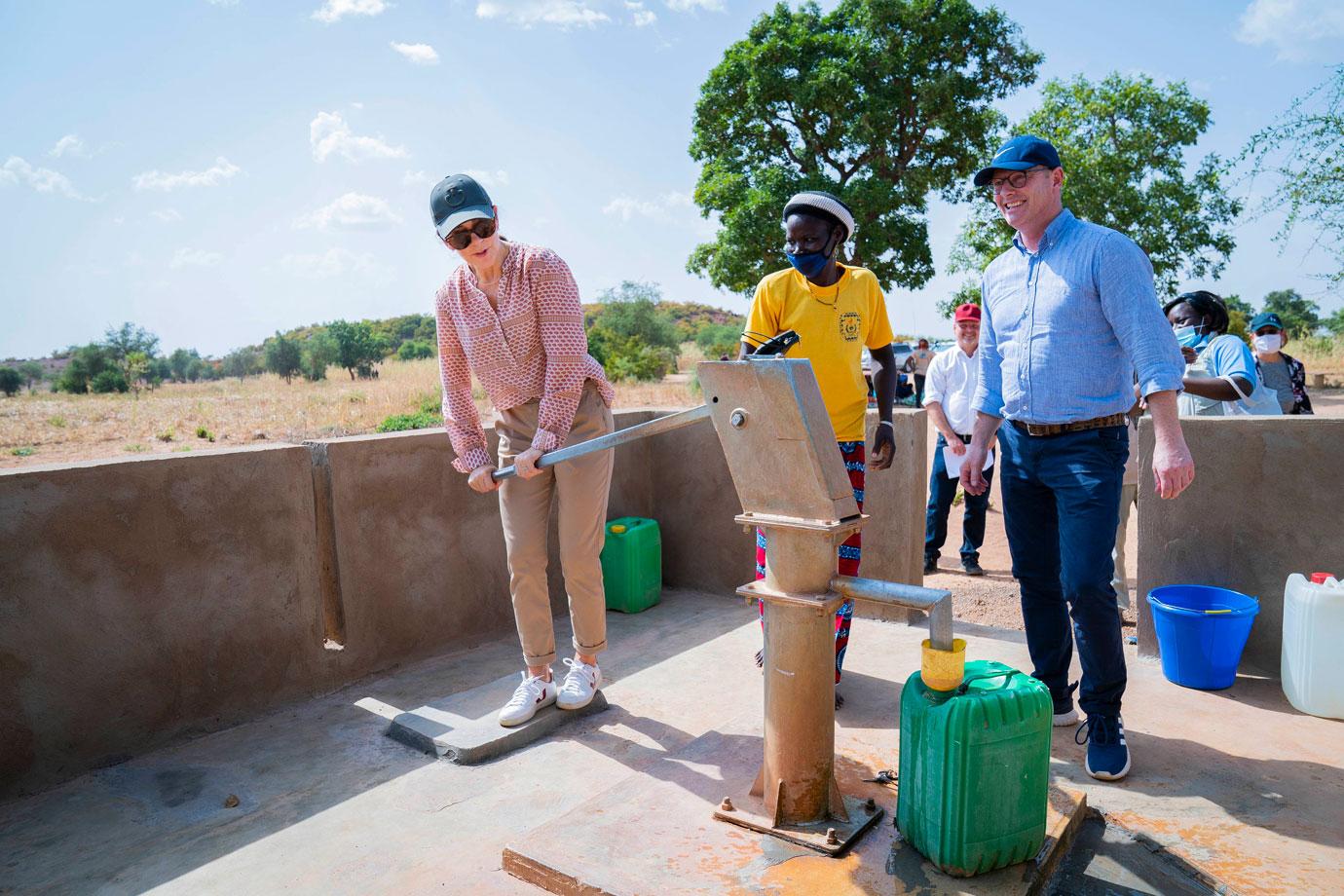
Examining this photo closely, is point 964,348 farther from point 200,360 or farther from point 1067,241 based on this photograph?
point 200,360

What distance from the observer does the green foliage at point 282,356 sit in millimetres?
36094

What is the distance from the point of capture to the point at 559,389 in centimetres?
312

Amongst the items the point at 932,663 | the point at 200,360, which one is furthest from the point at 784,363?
the point at 200,360

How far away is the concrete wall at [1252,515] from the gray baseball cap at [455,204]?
2.93 metres

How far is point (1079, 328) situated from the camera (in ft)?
8.77

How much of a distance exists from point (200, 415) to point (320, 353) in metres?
18.2

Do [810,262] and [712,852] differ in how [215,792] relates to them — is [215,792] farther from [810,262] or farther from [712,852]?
[810,262]

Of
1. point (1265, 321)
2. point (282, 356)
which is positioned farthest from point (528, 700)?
point (282, 356)

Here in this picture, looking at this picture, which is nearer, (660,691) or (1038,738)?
(1038,738)

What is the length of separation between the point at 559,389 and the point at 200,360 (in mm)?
44439

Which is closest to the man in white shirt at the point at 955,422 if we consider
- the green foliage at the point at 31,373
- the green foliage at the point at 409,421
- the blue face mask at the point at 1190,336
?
the blue face mask at the point at 1190,336

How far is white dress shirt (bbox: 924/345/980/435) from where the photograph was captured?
589 centimetres

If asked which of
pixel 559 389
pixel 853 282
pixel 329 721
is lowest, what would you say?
pixel 329 721

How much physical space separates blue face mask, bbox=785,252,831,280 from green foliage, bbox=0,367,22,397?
3369cm
